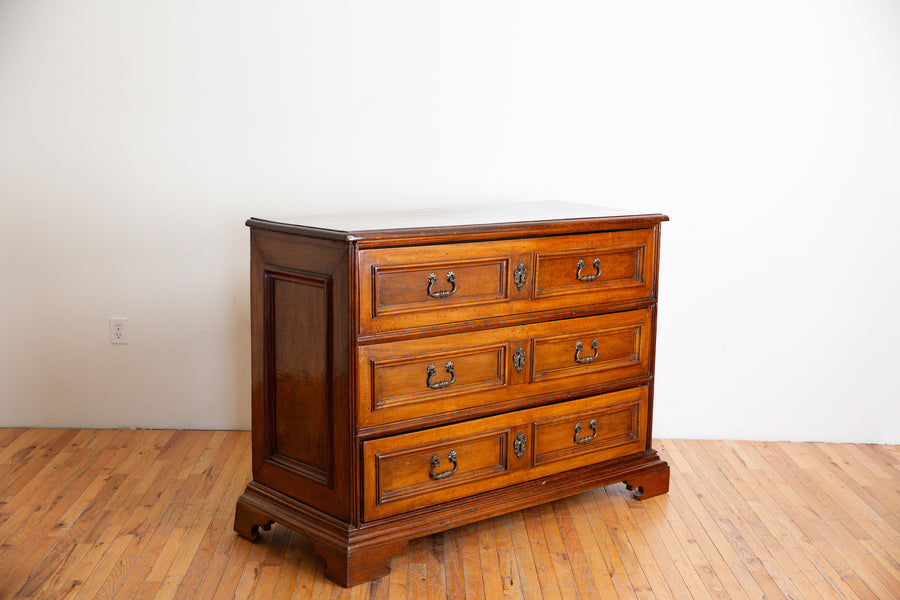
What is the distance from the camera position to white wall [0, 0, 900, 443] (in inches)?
130

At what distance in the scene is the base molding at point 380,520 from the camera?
92.6 inches

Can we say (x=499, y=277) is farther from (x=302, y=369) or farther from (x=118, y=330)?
(x=118, y=330)

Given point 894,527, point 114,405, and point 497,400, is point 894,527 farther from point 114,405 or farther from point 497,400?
point 114,405

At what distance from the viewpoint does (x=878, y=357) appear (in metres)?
3.54

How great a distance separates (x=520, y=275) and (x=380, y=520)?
0.74 metres

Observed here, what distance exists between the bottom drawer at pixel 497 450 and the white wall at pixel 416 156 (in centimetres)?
75

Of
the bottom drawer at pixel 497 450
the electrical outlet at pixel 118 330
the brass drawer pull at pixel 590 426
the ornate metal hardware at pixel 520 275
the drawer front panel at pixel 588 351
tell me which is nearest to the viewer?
the bottom drawer at pixel 497 450

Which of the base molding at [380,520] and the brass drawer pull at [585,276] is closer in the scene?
the base molding at [380,520]

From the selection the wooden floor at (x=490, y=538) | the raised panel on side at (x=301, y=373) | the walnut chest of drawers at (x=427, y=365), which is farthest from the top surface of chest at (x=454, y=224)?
the wooden floor at (x=490, y=538)

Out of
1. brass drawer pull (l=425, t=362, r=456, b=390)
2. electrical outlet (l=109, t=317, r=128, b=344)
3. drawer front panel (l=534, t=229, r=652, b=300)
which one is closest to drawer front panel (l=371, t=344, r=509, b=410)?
brass drawer pull (l=425, t=362, r=456, b=390)

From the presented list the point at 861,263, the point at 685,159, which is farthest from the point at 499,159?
the point at 861,263

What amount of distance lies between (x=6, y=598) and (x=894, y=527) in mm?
2420

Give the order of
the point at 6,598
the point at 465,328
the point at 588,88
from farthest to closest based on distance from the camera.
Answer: the point at 588,88, the point at 465,328, the point at 6,598

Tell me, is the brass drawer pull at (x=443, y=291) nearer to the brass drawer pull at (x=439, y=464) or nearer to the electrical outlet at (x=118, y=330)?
the brass drawer pull at (x=439, y=464)
